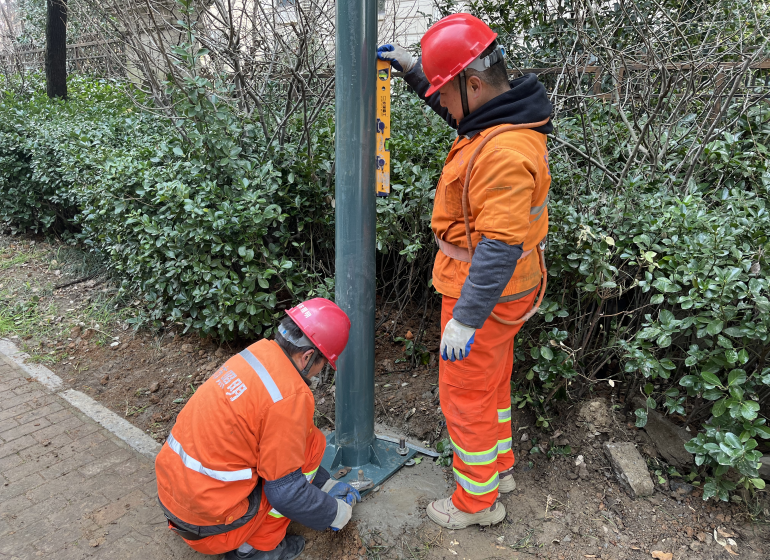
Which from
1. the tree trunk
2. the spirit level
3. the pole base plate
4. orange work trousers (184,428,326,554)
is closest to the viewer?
orange work trousers (184,428,326,554)

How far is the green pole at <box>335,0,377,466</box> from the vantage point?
2.40 metres

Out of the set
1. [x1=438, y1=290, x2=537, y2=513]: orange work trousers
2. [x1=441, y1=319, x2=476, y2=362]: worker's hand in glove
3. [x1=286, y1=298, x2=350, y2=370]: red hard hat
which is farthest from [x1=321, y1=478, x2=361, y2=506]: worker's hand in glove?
[x1=441, y1=319, x2=476, y2=362]: worker's hand in glove

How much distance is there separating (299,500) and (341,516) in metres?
0.33

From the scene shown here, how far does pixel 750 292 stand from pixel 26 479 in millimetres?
3678

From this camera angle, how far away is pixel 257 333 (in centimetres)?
383

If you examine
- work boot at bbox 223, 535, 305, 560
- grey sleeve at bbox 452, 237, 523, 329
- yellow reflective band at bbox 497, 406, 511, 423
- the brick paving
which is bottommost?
the brick paving

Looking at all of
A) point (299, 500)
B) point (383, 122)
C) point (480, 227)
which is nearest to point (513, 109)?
point (480, 227)

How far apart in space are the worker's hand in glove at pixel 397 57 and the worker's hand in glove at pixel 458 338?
1.30 m

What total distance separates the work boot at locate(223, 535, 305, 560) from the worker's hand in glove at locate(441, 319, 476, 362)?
1.15 meters

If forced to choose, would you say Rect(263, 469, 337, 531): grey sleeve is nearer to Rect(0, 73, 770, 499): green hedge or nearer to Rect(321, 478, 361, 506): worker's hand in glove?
Rect(321, 478, 361, 506): worker's hand in glove

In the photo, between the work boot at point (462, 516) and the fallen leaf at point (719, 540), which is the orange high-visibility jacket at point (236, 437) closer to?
the work boot at point (462, 516)

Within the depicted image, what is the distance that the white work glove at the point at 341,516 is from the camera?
7.91 ft

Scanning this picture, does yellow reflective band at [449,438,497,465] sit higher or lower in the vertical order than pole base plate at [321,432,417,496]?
higher

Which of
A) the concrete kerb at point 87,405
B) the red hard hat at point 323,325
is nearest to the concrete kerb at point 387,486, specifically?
the concrete kerb at point 87,405
